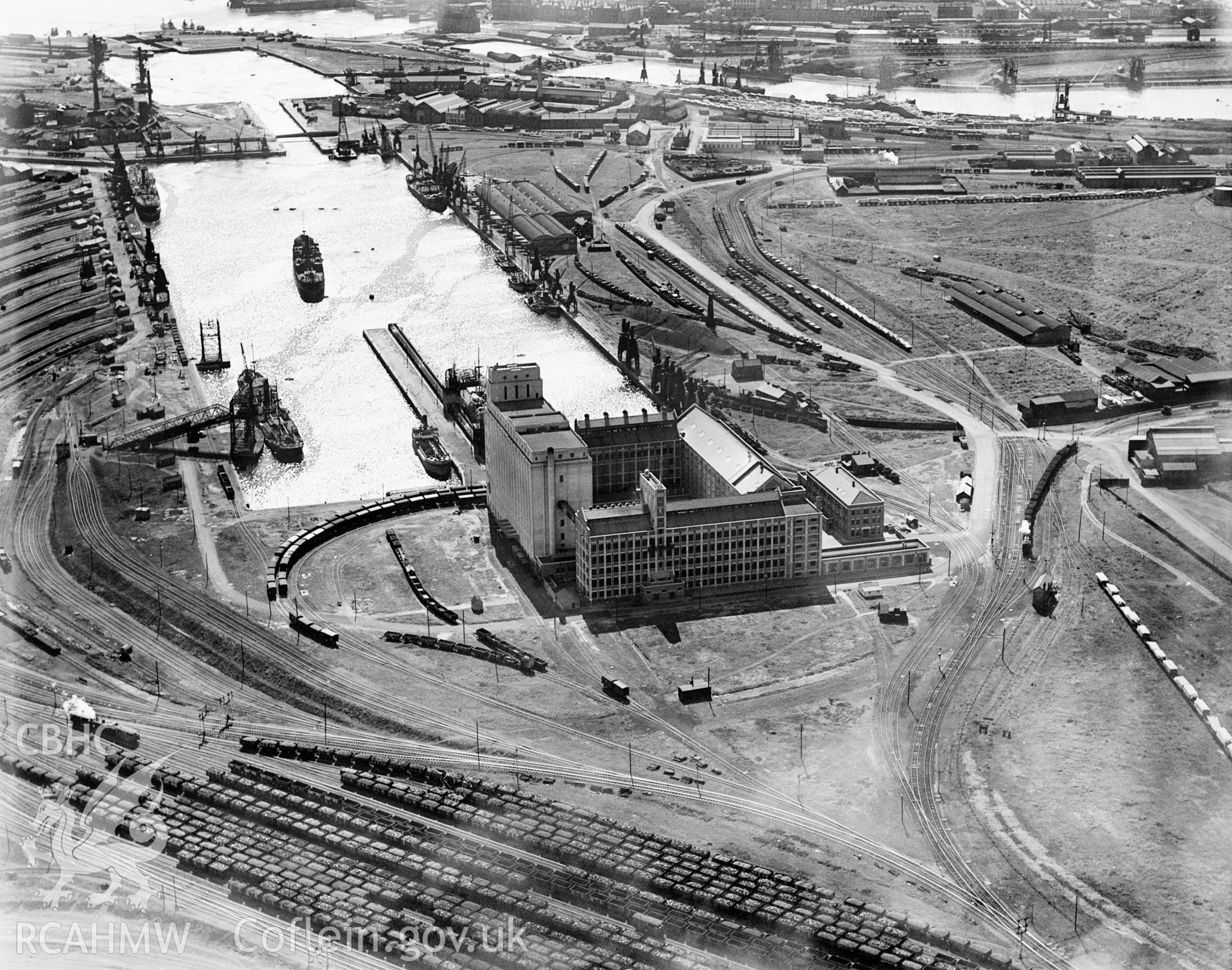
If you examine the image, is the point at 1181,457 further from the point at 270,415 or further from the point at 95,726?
the point at 95,726

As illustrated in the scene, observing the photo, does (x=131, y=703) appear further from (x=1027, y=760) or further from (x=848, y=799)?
(x=1027, y=760)

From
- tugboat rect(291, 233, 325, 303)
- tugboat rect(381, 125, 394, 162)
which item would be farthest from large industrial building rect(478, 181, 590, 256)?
tugboat rect(381, 125, 394, 162)

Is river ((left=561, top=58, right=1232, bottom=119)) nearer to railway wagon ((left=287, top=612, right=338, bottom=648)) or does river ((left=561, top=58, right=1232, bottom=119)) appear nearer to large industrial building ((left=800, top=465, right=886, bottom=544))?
large industrial building ((left=800, top=465, right=886, bottom=544))

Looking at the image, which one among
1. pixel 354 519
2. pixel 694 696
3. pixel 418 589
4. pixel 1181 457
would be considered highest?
pixel 1181 457

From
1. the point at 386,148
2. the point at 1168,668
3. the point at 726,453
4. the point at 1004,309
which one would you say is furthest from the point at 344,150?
the point at 1168,668

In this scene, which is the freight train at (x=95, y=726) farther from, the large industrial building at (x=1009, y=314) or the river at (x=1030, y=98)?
the river at (x=1030, y=98)

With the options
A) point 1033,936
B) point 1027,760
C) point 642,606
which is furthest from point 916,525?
point 1033,936
